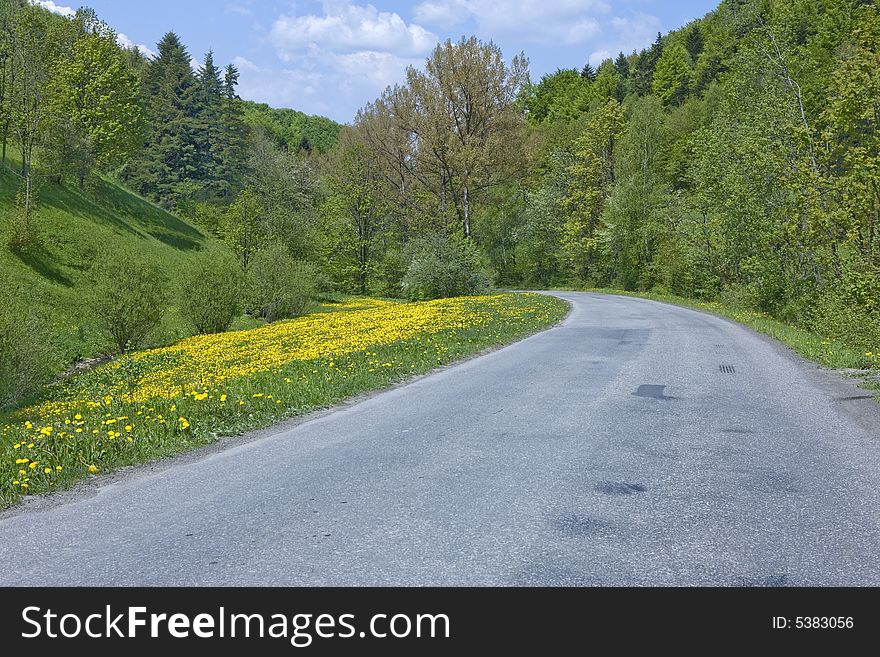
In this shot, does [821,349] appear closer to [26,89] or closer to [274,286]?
[274,286]

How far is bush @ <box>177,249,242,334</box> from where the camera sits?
→ 25.7m

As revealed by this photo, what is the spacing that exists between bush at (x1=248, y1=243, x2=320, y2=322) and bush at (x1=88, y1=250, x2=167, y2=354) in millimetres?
8454

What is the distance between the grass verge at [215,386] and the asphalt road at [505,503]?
730 millimetres

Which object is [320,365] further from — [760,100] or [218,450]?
[760,100]

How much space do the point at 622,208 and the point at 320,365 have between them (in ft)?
137

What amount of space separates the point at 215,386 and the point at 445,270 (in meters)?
24.3

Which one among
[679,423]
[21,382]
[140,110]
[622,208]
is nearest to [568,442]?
[679,423]

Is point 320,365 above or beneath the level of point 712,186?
beneath

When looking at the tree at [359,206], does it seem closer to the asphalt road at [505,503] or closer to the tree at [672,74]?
the asphalt road at [505,503]

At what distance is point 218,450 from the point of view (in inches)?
283

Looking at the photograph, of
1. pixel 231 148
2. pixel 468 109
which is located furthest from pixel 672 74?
pixel 468 109

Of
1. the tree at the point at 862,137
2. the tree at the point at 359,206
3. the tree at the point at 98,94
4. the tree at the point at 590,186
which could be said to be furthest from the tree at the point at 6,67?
the tree at the point at 590,186

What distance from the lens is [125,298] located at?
21344 mm

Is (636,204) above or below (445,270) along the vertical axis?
above
